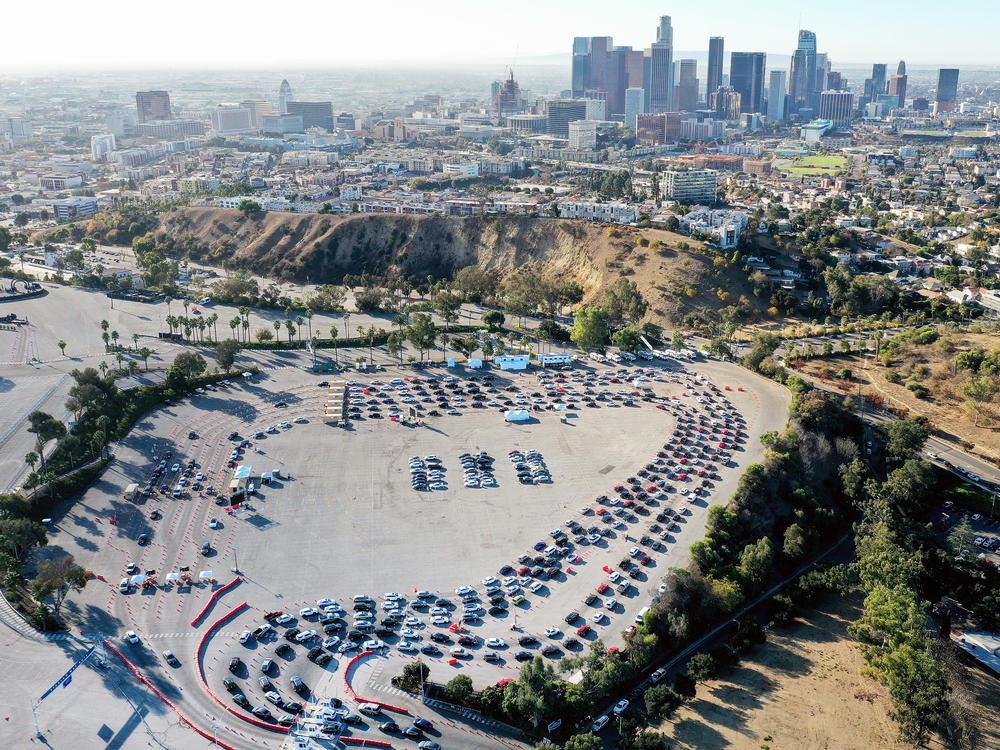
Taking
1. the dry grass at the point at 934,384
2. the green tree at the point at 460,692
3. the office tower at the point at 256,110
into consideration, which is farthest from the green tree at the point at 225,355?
the office tower at the point at 256,110

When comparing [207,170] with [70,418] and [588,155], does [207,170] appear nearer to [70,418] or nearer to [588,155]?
[588,155]

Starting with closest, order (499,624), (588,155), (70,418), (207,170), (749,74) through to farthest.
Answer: (499,624), (70,418), (207,170), (588,155), (749,74)

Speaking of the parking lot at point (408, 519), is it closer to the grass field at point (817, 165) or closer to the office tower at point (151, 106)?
the grass field at point (817, 165)

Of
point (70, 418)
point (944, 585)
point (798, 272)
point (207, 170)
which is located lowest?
point (944, 585)

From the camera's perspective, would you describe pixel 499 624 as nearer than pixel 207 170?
Yes

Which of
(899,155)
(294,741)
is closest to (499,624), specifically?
(294,741)
